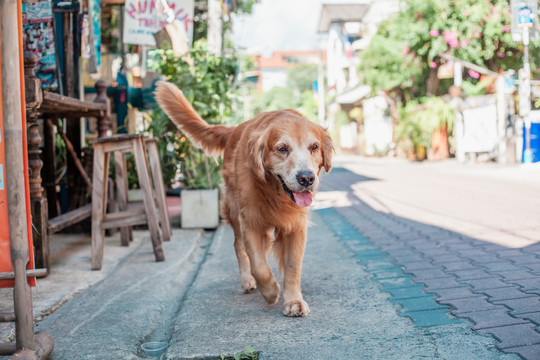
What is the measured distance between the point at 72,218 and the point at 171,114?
1149mm

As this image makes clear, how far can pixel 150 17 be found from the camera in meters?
7.15

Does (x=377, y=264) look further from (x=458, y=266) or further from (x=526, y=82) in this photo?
(x=526, y=82)

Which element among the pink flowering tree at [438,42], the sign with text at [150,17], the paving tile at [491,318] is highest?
the pink flowering tree at [438,42]

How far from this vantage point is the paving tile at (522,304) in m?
2.53

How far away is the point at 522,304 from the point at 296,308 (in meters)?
1.12

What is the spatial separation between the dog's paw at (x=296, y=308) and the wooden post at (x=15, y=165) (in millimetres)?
1234

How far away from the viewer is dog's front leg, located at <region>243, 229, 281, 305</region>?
294 cm

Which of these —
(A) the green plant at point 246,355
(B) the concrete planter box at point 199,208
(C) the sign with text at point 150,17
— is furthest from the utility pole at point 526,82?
(A) the green plant at point 246,355

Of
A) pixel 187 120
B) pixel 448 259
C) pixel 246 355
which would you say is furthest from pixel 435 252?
pixel 246 355

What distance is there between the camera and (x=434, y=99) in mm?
20516

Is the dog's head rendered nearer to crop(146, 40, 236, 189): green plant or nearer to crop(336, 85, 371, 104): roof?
crop(146, 40, 236, 189): green plant

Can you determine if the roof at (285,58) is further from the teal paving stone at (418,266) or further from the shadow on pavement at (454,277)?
the teal paving stone at (418,266)

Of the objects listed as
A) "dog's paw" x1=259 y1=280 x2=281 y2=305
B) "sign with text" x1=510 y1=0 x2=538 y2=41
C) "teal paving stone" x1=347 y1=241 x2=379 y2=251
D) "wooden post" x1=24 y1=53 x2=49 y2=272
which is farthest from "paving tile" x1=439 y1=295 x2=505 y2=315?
"sign with text" x1=510 y1=0 x2=538 y2=41

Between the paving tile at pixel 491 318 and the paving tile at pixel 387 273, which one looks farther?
the paving tile at pixel 387 273
